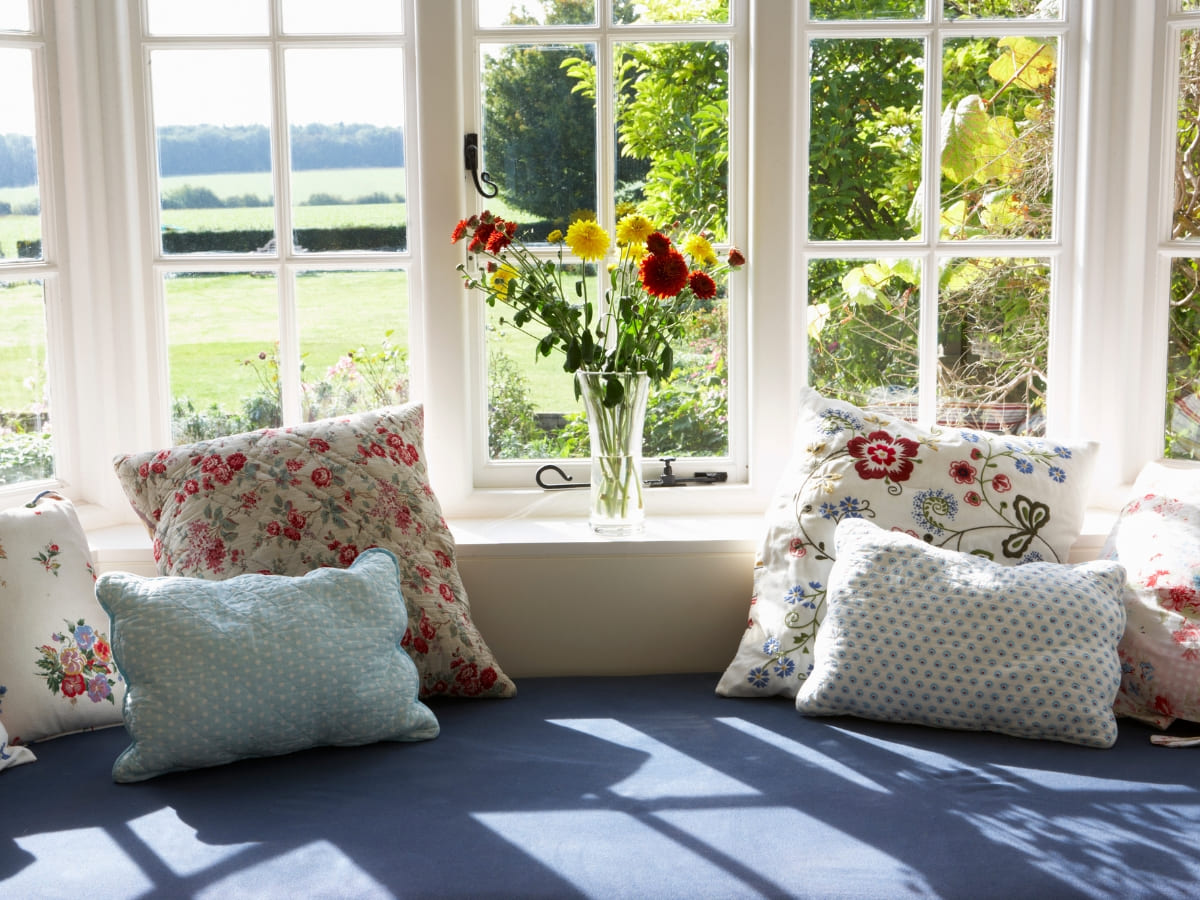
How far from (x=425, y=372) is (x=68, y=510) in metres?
0.79

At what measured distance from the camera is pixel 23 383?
2.52 m

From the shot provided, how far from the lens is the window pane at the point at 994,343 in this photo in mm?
2627

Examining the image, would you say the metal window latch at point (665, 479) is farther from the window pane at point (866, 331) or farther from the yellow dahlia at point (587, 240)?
the yellow dahlia at point (587, 240)

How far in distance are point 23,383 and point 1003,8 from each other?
225cm

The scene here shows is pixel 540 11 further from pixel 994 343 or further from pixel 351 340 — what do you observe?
Result: pixel 994 343

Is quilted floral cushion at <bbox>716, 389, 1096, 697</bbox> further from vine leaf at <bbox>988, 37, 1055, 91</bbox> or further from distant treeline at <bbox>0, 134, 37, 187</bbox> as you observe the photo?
distant treeline at <bbox>0, 134, 37, 187</bbox>

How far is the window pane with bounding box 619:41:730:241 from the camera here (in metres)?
2.58

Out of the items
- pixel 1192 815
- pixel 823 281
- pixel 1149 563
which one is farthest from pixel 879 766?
pixel 823 281

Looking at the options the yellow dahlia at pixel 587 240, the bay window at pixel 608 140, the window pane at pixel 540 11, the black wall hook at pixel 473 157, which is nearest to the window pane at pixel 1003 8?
the bay window at pixel 608 140

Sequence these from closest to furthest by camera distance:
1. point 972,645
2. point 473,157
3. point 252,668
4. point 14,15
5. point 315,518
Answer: point 252,668
point 972,645
point 315,518
point 14,15
point 473,157

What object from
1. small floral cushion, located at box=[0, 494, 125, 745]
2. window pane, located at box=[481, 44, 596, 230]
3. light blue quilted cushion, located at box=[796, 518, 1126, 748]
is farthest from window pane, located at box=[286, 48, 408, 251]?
light blue quilted cushion, located at box=[796, 518, 1126, 748]

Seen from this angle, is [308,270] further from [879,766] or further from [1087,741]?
[1087,741]

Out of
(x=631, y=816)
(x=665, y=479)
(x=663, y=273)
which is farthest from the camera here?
(x=665, y=479)

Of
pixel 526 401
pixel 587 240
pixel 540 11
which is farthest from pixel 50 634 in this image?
pixel 540 11
